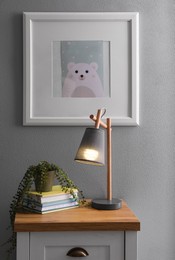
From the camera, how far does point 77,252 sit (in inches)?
64.5

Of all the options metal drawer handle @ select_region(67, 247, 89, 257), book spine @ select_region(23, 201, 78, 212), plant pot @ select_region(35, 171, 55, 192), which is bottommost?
metal drawer handle @ select_region(67, 247, 89, 257)

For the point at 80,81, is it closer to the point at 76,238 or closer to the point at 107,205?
the point at 107,205

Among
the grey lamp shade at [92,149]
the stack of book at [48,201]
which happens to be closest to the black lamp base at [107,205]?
the stack of book at [48,201]

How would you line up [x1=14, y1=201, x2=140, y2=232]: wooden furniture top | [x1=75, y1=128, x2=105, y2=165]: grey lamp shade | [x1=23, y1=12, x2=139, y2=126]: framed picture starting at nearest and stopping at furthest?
[x1=14, y1=201, x2=140, y2=232]: wooden furniture top → [x1=75, y1=128, x2=105, y2=165]: grey lamp shade → [x1=23, y1=12, x2=139, y2=126]: framed picture

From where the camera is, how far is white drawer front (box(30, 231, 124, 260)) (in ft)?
5.40

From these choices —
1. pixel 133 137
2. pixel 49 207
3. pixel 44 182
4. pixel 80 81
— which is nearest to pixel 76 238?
pixel 49 207

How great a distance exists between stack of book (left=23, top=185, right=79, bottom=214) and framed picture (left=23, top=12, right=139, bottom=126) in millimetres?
418

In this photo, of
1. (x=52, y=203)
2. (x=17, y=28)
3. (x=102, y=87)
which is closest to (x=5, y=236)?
(x=52, y=203)

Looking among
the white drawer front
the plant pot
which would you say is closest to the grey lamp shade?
the plant pot

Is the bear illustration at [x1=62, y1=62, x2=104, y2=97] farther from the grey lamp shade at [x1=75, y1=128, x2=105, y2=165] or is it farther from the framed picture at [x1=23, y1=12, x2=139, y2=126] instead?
the grey lamp shade at [x1=75, y1=128, x2=105, y2=165]

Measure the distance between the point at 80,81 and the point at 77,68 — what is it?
0.07 meters

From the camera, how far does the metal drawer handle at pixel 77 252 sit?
1.64 meters

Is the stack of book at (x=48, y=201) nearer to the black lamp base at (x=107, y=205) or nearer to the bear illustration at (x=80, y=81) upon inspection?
the black lamp base at (x=107, y=205)

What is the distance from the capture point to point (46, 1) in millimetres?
2109
